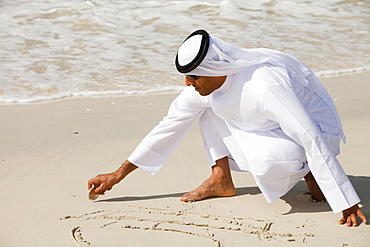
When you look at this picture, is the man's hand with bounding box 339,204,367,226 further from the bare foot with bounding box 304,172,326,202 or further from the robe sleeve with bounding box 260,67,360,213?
the bare foot with bounding box 304,172,326,202

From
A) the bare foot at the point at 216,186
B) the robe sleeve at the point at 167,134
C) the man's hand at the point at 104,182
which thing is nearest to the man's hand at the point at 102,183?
the man's hand at the point at 104,182

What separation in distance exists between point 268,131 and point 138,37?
6834mm

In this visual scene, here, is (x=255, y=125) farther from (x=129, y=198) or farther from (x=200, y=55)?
(x=129, y=198)

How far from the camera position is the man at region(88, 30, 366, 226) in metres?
2.89

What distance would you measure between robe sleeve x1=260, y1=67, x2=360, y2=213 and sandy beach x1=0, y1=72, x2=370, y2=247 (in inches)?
9.3

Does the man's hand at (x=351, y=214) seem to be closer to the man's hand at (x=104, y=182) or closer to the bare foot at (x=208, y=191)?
the bare foot at (x=208, y=191)

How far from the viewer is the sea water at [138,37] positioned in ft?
23.0

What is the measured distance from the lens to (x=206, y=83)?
3076mm

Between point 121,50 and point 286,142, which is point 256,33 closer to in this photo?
point 121,50

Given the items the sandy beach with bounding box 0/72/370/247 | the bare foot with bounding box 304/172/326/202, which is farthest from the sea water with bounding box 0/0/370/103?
the bare foot with bounding box 304/172/326/202

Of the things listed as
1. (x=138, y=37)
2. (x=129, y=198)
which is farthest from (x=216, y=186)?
(x=138, y=37)

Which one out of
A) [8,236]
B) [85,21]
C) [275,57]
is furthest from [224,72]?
[85,21]

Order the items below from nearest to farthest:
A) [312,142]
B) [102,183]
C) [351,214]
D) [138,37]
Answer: [312,142], [351,214], [102,183], [138,37]

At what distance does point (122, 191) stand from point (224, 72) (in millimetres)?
1171
